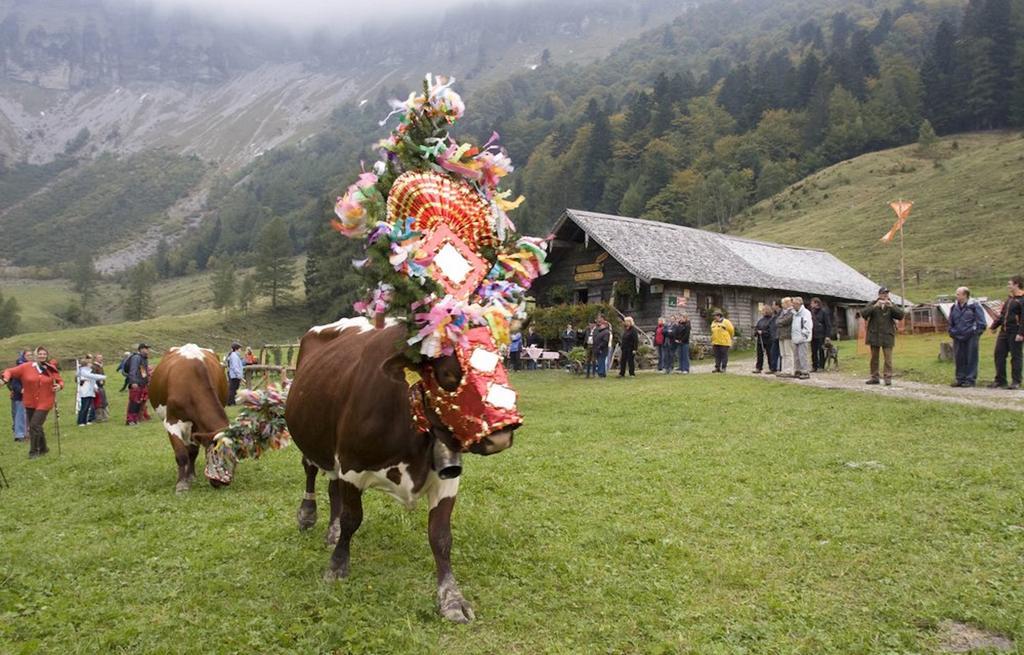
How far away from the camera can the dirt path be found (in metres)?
12.8

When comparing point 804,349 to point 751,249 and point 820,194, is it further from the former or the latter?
point 820,194

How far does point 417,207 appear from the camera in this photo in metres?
5.55

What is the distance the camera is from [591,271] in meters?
31.2

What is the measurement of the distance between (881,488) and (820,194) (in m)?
82.9

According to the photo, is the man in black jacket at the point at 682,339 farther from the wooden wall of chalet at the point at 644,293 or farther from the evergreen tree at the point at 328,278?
the evergreen tree at the point at 328,278

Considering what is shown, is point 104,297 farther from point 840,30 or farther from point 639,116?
point 840,30

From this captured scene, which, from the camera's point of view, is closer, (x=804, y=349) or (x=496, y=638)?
(x=496, y=638)

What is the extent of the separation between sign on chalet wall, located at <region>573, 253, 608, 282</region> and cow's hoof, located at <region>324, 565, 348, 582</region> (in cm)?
2595

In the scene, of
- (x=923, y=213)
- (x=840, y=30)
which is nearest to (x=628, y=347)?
(x=923, y=213)

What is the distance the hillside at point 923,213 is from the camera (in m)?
49.8

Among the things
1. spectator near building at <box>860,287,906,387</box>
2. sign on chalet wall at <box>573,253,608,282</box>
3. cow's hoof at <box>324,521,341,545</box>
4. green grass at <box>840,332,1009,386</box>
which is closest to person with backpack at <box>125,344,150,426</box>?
cow's hoof at <box>324,521,341,545</box>

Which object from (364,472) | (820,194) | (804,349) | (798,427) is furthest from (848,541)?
(820,194)

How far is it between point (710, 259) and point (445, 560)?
29856 millimetres

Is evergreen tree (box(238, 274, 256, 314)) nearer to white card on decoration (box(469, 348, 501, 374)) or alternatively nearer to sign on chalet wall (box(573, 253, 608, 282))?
sign on chalet wall (box(573, 253, 608, 282))
